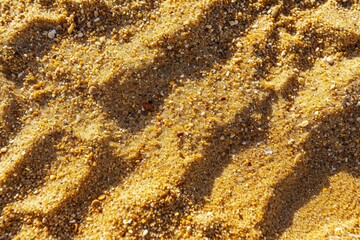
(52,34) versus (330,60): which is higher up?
(52,34)

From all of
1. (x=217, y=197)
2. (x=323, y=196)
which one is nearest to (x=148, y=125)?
(x=217, y=197)

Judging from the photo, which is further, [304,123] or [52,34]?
[52,34]

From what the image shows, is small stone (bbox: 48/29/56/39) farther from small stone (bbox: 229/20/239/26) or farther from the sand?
small stone (bbox: 229/20/239/26)

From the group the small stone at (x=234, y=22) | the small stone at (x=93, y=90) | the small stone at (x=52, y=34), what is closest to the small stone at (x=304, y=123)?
the small stone at (x=234, y=22)

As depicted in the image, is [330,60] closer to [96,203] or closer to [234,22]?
[234,22]

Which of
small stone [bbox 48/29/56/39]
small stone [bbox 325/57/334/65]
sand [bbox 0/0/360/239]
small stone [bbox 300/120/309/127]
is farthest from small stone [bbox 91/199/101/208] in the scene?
small stone [bbox 325/57/334/65]

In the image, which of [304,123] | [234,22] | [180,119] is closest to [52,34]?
[180,119]

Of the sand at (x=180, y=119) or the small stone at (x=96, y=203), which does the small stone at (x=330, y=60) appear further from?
the small stone at (x=96, y=203)

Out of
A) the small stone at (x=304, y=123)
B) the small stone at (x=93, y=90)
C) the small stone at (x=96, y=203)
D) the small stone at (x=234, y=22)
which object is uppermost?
the small stone at (x=93, y=90)
